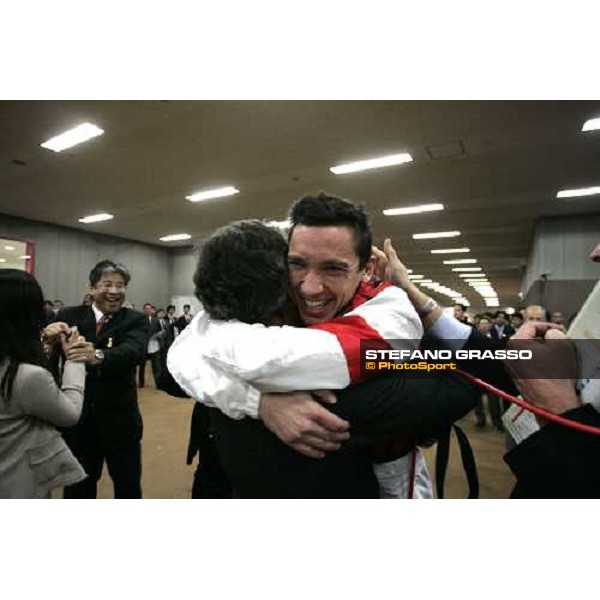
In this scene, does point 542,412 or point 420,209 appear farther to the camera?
point 420,209

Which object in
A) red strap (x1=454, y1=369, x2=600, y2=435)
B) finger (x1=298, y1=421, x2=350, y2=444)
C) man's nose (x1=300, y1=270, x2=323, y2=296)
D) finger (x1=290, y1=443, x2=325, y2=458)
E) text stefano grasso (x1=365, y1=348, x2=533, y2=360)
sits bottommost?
finger (x1=290, y1=443, x2=325, y2=458)

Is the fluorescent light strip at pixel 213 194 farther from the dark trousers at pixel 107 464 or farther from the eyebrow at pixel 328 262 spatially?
the dark trousers at pixel 107 464

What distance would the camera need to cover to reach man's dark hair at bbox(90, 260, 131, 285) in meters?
1.13

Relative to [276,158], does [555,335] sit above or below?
→ below

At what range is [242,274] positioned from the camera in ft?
1.57

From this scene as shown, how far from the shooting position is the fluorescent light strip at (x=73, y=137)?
0.87 m

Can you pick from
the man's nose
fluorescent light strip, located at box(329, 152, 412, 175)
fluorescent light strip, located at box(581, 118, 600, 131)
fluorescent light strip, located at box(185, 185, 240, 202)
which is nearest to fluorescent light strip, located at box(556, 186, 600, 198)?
fluorescent light strip, located at box(581, 118, 600, 131)

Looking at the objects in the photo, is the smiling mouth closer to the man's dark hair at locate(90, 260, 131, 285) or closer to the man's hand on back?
the man's hand on back

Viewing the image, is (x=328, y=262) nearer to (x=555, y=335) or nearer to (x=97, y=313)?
(x=555, y=335)

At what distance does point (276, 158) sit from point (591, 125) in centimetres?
72

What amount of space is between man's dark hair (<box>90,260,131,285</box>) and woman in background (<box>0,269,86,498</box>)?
1.15ft

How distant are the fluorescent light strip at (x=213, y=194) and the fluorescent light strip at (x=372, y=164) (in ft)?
1.09

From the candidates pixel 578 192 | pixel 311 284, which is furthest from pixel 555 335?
pixel 578 192
